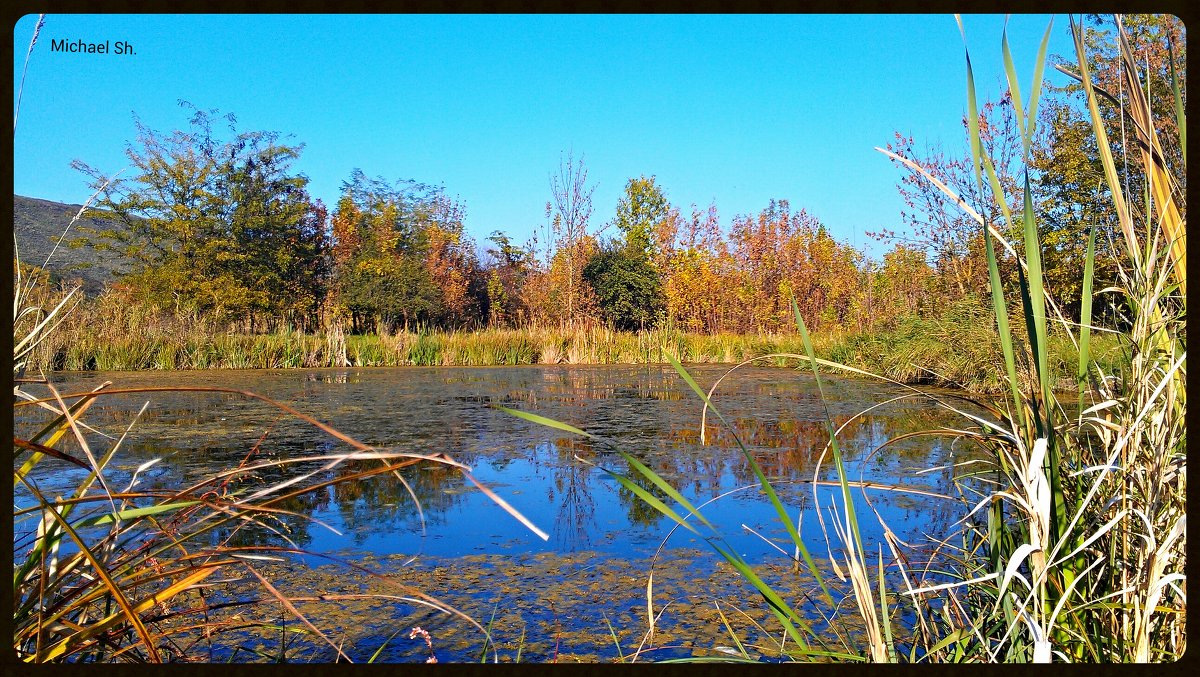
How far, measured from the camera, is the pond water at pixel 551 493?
2.14 meters

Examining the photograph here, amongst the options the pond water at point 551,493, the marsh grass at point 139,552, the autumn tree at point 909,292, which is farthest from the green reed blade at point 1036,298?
the autumn tree at point 909,292

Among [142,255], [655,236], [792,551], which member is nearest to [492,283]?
[655,236]

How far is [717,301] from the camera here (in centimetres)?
1655

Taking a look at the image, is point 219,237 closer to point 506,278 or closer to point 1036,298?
point 506,278

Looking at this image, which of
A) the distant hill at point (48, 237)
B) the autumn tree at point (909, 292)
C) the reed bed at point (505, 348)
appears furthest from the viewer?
the distant hill at point (48, 237)

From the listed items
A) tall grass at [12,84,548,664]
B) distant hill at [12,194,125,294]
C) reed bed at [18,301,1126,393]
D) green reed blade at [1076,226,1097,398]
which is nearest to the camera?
tall grass at [12,84,548,664]

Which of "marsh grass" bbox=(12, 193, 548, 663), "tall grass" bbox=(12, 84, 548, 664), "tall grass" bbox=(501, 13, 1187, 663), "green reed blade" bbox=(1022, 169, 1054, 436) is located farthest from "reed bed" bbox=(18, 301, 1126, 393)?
"green reed blade" bbox=(1022, 169, 1054, 436)

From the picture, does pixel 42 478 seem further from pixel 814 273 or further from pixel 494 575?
pixel 814 273

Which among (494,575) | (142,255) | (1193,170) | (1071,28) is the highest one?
(142,255)

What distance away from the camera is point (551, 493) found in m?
3.74

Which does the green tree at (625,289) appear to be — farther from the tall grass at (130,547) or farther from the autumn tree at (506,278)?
the tall grass at (130,547)

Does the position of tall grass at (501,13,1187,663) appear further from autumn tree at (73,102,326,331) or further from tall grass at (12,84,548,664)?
autumn tree at (73,102,326,331)

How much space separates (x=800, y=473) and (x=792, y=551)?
1.22m

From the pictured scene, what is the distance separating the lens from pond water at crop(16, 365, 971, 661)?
2.14 m
